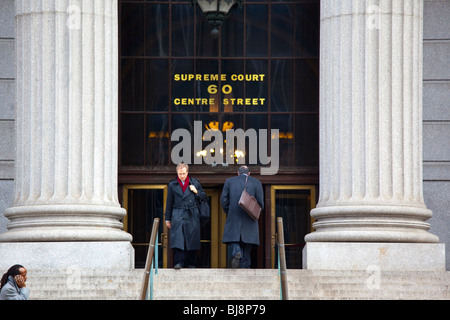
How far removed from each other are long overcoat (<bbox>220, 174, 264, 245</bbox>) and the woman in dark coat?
0.43 m

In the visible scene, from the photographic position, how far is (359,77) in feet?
64.6

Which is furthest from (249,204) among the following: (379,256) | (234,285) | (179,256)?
(379,256)

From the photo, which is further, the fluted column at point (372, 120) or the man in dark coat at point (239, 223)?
the fluted column at point (372, 120)

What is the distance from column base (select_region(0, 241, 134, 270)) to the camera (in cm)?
1875

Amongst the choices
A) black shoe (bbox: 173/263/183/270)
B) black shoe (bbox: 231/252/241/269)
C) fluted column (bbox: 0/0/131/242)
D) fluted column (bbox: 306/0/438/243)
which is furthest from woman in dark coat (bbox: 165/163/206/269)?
fluted column (bbox: 306/0/438/243)

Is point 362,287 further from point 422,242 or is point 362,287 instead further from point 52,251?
point 52,251

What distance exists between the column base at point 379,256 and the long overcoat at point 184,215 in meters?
1.97

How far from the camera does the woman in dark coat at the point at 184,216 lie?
19.0 m

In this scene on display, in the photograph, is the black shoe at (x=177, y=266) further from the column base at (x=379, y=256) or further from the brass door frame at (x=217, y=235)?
the brass door frame at (x=217, y=235)

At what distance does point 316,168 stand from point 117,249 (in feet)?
17.7

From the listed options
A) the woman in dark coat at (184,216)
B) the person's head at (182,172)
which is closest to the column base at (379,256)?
the woman in dark coat at (184,216)

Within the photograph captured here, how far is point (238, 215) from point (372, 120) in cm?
274

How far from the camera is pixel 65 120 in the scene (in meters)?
19.5

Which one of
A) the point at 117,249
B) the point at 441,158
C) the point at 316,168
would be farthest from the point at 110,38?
the point at 441,158
